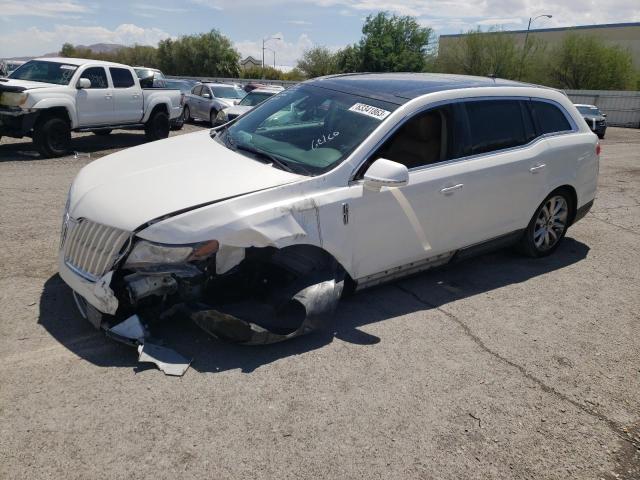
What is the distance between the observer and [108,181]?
370 cm

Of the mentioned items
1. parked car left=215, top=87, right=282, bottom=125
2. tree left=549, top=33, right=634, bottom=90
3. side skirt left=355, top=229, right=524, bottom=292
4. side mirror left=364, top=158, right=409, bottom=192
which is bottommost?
side skirt left=355, top=229, right=524, bottom=292

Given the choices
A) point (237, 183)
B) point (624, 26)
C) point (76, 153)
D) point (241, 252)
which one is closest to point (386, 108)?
point (237, 183)

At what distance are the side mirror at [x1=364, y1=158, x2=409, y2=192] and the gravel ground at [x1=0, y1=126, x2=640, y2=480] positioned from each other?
1.10 metres

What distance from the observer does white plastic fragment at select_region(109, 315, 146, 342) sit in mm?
3297

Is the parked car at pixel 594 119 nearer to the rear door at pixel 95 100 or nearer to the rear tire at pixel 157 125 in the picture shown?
the rear tire at pixel 157 125

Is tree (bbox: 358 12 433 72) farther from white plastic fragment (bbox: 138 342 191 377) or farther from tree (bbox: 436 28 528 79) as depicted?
white plastic fragment (bbox: 138 342 191 377)

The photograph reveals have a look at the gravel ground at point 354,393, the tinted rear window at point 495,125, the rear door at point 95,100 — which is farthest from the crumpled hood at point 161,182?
the rear door at point 95,100

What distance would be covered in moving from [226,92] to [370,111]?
50.4 feet

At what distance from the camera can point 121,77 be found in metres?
12.0

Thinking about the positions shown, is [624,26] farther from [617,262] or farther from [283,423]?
[283,423]

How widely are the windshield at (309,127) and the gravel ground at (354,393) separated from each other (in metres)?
1.25

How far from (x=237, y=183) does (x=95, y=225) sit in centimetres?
94

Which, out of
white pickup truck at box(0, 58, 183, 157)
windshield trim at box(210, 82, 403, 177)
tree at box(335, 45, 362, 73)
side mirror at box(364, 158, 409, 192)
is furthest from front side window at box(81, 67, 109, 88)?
tree at box(335, 45, 362, 73)

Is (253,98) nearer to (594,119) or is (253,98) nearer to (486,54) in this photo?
(594,119)
